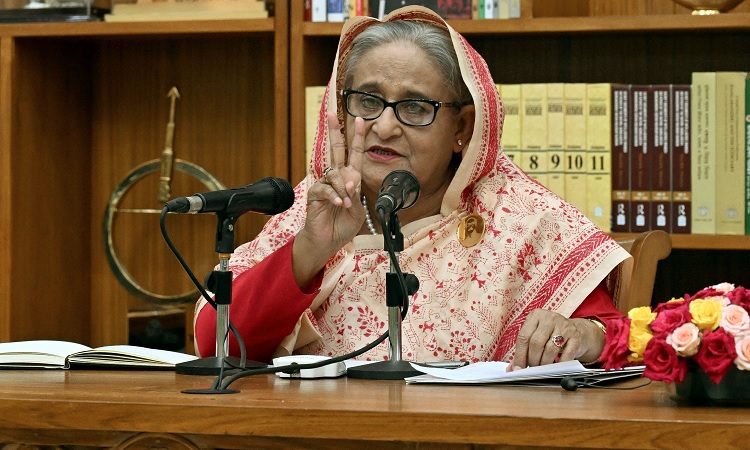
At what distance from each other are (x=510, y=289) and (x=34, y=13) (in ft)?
4.99

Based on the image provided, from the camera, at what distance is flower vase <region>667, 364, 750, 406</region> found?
4.80 ft

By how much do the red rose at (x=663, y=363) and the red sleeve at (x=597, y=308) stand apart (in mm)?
666

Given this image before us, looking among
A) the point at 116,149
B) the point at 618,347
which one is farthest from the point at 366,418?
the point at 116,149

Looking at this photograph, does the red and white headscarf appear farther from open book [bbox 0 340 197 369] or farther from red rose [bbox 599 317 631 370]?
red rose [bbox 599 317 631 370]

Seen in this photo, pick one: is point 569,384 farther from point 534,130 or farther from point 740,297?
point 534,130

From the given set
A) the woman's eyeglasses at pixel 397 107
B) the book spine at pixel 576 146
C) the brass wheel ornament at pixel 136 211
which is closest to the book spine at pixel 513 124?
the book spine at pixel 576 146

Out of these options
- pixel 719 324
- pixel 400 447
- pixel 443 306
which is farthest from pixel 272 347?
pixel 719 324

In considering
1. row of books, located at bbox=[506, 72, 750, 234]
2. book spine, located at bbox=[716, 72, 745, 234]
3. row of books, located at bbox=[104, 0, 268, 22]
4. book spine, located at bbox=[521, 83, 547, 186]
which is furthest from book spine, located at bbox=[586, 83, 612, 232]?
row of books, located at bbox=[104, 0, 268, 22]

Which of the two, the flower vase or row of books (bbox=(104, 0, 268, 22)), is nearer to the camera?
the flower vase

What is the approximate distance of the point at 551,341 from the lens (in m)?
1.94

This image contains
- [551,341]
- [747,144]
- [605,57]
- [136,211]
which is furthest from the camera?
[136,211]

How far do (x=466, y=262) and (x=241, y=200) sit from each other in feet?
2.09

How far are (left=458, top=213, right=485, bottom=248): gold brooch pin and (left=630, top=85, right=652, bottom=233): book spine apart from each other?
64 centimetres

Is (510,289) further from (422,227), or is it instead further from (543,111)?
(543,111)
